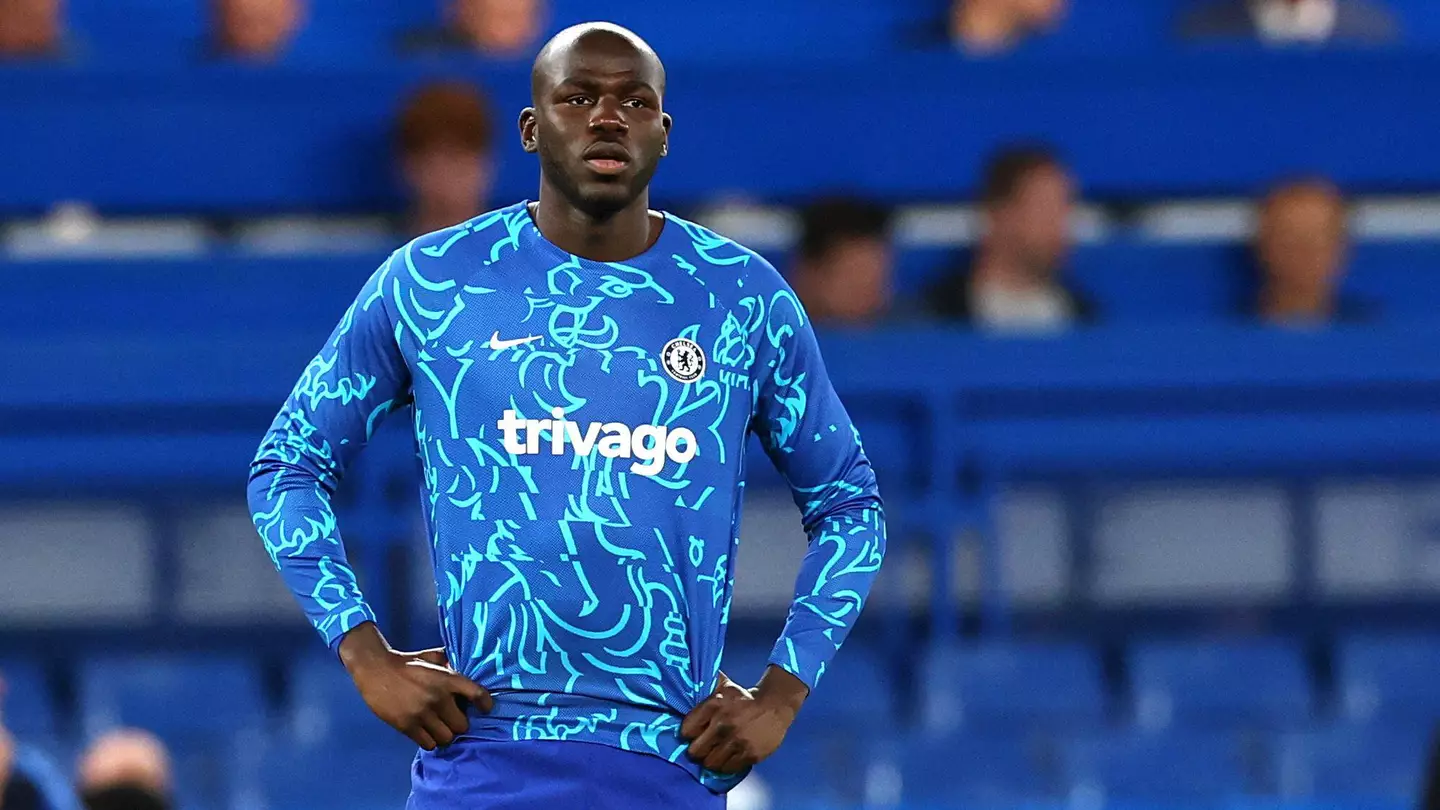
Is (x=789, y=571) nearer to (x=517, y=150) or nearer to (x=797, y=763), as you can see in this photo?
(x=797, y=763)

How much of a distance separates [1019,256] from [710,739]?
14.0ft

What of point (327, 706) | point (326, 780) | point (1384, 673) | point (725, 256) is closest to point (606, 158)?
point (725, 256)

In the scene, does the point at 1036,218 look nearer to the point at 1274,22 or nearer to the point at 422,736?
the point at 1274,22

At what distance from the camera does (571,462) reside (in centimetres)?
220

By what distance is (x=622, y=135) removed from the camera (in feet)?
7.22

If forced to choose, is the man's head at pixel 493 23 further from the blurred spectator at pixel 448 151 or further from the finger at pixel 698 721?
the finger at pixel 698 721

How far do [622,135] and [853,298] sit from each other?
3920 mm

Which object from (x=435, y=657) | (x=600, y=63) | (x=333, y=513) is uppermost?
(x=600, y=63)

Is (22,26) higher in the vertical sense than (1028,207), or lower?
higher

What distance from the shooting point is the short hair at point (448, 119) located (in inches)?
241

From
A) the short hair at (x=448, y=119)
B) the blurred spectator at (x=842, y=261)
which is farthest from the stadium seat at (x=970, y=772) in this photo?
the short hair at (x=448, y=119)

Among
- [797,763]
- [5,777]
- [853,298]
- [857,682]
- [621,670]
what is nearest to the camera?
[621,670]

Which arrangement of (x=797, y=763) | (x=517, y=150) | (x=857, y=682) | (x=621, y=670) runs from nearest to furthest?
(x=621, y=670) → (x=797, y=763) → (x=857, y=682) → (x=517, y=150)

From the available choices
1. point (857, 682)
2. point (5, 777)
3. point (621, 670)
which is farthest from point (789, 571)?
point (621, 670)
